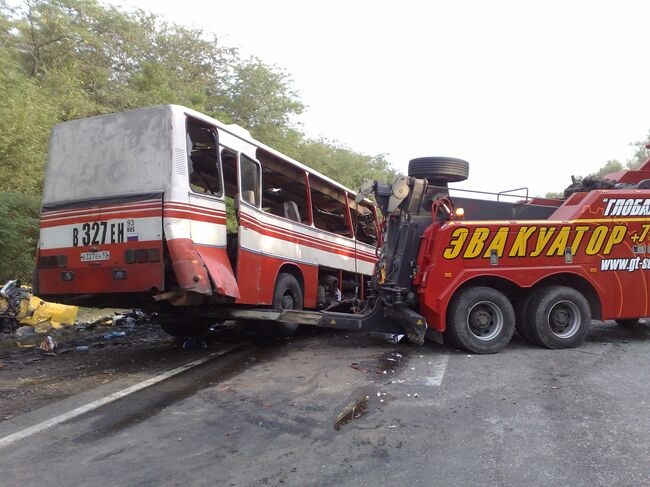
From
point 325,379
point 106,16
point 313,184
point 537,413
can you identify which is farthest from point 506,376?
point 106,16

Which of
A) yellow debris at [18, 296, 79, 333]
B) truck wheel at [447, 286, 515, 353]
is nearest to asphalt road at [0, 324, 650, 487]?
truck wheel at [447, 286, 515, 353]

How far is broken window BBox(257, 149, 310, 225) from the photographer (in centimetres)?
857

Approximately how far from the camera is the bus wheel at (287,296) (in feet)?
26.4

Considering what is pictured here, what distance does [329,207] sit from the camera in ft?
35.7

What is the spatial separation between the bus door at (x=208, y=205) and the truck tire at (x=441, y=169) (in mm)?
3145

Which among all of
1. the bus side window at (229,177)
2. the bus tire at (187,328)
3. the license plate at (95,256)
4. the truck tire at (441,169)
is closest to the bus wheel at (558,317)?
the truck tire at (441,169)

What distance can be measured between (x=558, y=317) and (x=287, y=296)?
13.5ft

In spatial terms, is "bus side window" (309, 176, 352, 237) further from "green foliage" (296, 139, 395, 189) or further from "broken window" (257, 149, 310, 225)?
"green foliage" (296, 139, 395, 189)

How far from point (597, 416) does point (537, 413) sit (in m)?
0.50

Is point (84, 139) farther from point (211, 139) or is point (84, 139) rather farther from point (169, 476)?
point (169, 476)

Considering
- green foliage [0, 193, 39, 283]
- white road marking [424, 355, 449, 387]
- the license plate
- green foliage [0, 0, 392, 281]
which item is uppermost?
green foliage [0, 0, 392, 281]

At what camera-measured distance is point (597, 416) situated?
4.57 meters

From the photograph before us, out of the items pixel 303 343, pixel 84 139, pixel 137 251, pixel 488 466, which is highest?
pixel 84 139

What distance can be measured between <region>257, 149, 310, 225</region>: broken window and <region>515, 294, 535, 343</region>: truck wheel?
3847 millimetres
